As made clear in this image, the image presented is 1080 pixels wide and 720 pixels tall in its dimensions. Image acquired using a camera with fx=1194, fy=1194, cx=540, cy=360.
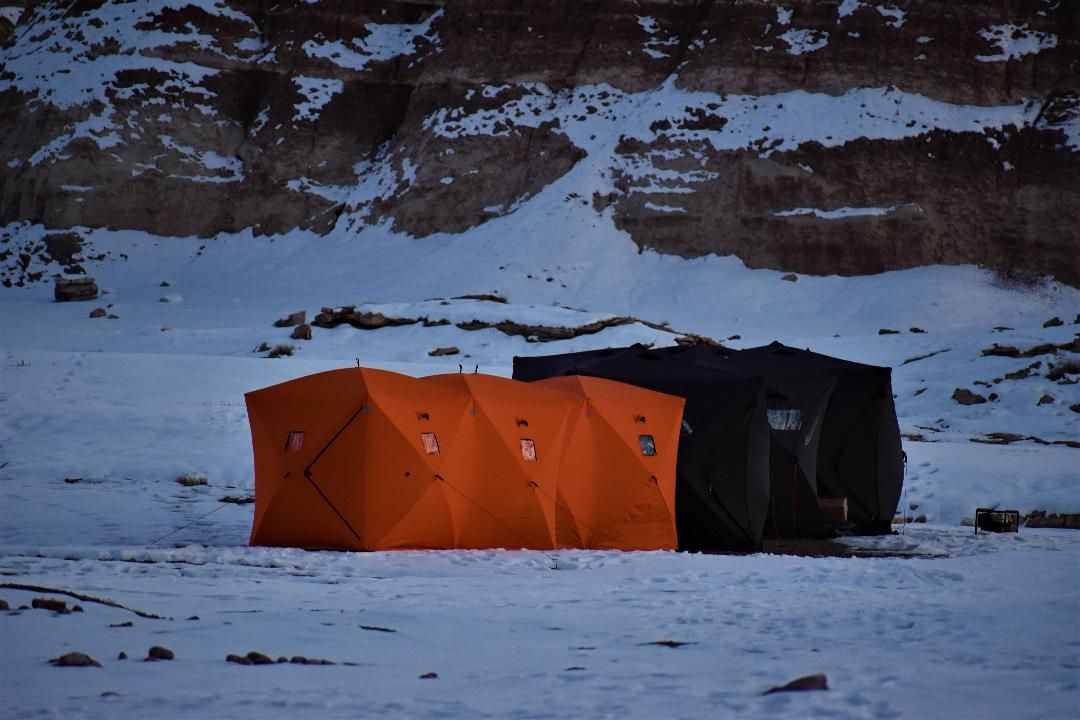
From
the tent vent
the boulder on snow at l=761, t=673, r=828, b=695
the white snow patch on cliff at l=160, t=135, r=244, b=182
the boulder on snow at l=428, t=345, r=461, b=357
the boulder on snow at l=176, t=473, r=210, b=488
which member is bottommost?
the boulder on snow at l=176, t=473, r=210, b=488

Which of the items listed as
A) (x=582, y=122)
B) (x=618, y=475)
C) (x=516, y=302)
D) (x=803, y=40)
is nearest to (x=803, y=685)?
(x=618, y=475)

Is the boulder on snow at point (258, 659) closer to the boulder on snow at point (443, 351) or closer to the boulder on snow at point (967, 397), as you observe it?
the boulder on snow at point (967, 397)

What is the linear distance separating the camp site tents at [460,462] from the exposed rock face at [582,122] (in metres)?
35.4

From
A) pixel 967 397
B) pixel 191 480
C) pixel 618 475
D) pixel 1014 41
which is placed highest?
pixel 1014 41

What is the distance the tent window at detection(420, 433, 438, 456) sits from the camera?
13.2m

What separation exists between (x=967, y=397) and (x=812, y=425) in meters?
12.6

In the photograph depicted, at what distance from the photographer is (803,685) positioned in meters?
5.96

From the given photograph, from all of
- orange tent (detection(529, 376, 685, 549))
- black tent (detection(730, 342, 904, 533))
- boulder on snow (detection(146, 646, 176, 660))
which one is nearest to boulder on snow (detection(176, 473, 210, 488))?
orange tent (detection(529, 376, 685, 549))

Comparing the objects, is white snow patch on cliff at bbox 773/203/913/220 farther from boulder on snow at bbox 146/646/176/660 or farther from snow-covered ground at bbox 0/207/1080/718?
boulder on snow at bbox 146/646/176/660

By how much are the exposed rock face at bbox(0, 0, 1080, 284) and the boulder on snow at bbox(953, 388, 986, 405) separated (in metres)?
20.8

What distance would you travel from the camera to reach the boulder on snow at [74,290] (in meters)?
44.4

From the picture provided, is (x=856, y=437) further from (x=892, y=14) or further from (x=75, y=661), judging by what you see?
(x=892, y=14)

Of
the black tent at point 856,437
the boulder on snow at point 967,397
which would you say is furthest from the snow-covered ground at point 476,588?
the black tent at point 856,437

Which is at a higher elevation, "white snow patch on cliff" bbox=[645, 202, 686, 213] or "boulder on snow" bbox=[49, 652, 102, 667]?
"white snow patch on cliff" bbox=[645, 202, 686, 213]
